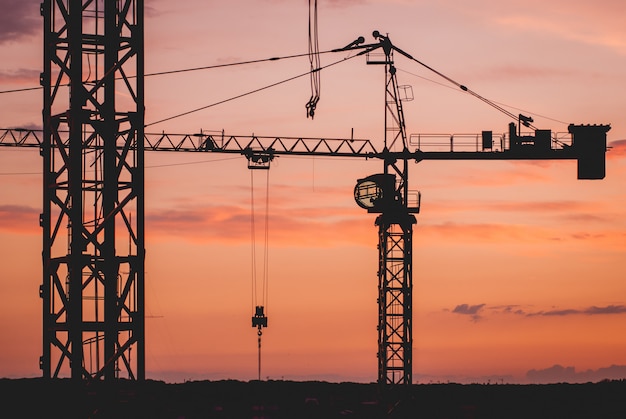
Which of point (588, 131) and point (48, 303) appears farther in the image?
point (588, 131)

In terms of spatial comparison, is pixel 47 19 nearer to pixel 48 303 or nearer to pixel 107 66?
pixel 107 66

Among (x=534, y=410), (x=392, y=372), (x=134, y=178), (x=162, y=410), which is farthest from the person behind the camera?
(x=392, y=372)

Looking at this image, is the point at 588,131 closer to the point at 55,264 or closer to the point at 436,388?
the point at 436,388

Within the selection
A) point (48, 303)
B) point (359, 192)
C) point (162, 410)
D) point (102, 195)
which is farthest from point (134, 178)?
point (359, 192)

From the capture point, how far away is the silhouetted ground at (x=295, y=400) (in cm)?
3944

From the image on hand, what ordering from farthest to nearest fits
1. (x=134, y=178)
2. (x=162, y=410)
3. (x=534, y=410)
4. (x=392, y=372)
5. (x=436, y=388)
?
(x=436, y=388), (x=392, y=372), (x=534, y=410), (x=162, y=410), (x=134, y=178)

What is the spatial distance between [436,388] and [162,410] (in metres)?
38.2

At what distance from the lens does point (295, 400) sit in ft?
215

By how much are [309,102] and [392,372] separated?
18.6m

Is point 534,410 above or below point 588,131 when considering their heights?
below

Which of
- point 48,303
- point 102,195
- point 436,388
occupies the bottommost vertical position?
point 436,388

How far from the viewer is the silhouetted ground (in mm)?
39438

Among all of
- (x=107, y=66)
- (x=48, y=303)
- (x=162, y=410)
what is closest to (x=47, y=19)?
(x=107, y=66)

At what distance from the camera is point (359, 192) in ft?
244
